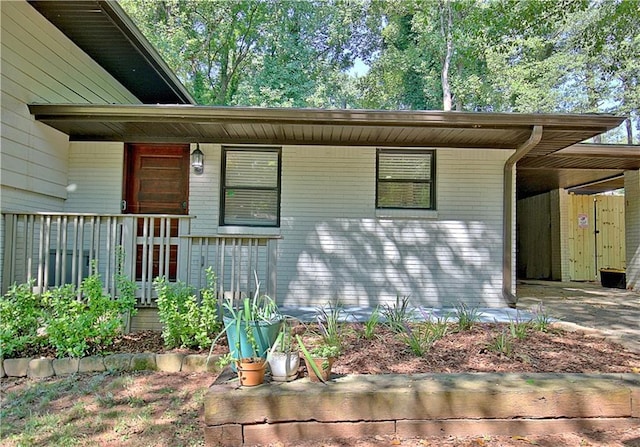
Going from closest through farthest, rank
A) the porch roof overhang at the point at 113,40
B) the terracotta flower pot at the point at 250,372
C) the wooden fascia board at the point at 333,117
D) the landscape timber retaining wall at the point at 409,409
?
the landscape timber retaining wall at the point at 409,409 < the terracotta flower pot at the point at 250,372 < the porch roof overhang at the point at 113,40 < the wooden fascia board at the point at 333,117

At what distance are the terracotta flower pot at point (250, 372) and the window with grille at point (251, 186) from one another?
12.3ft

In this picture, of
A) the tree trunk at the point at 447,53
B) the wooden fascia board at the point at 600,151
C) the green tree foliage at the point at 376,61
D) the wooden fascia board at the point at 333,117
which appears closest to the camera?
the wooden fascia board at the point at 333,117

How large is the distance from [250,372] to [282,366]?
197 millimetres

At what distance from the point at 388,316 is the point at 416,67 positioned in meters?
16.1

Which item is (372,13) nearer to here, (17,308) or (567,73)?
(567,73)

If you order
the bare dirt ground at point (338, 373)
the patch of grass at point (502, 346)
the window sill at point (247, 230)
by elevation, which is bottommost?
the bare dirt ground at point (338, 373)

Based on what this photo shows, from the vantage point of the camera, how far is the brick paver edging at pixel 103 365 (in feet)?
11.1

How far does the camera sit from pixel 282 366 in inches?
101

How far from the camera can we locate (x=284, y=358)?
2568 millimetres

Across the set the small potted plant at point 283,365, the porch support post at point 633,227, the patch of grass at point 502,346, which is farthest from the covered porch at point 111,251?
the porch support post at point 633,227

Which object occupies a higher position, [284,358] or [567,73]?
[567,73]

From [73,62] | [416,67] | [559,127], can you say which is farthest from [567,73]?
[73,62]

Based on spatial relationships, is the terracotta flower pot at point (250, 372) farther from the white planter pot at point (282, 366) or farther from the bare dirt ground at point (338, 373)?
the bare dirt ground at point (338, 373)

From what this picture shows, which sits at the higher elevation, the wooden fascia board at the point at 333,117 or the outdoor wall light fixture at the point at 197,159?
the wooden fascia board at the point at 333,117
